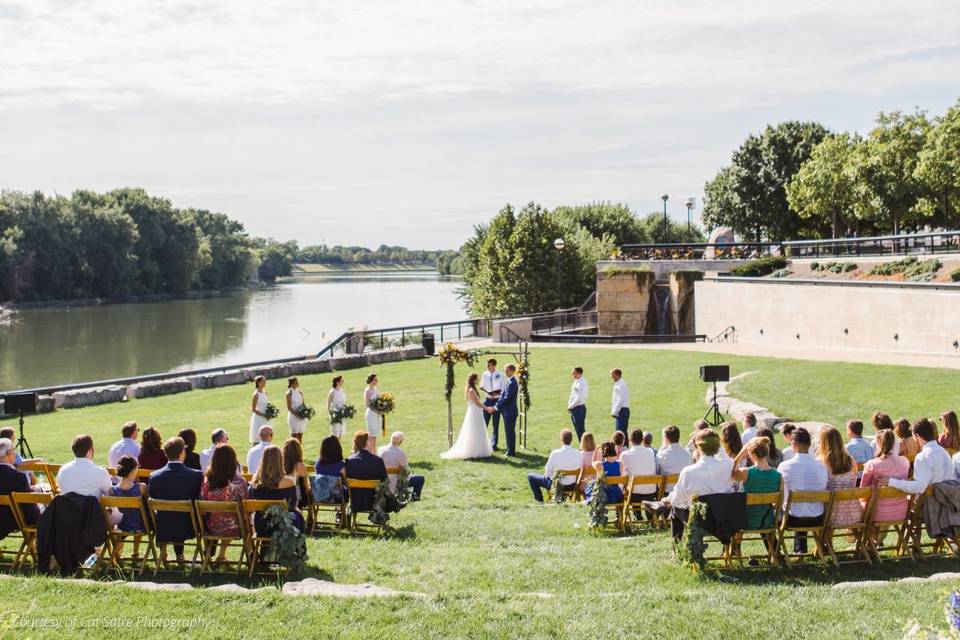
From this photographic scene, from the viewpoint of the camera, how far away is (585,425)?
A: 64.9 feet

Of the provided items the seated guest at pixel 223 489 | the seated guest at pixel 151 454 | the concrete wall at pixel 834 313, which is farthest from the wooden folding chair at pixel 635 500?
the concrete wall at pixel 834 313

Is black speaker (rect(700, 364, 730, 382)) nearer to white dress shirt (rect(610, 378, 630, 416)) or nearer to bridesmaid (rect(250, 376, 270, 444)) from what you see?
white dress shirt (rect(610, 378, 630, 416))

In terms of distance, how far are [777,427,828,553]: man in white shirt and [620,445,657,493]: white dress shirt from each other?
7.09 ft

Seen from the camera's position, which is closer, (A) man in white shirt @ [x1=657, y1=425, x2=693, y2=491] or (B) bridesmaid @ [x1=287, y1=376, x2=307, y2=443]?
(A) man in white shirt @ [x1=657, y1=425, x2=693, y2=491]

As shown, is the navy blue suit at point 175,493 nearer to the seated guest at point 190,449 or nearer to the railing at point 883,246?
the seated guest at point 190,449

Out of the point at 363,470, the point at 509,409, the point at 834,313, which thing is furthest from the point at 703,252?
the point at 363,470

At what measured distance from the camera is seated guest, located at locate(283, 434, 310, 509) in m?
10.1

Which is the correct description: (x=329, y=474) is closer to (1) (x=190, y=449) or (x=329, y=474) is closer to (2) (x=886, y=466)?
(1) (x=190, y=449)

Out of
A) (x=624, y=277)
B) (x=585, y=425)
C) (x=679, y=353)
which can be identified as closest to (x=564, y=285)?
(x=624, y=277)

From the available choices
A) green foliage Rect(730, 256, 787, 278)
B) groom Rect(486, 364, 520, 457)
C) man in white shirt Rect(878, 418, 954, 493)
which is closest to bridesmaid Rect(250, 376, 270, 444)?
groom Rect(486, 364, 520, 457)

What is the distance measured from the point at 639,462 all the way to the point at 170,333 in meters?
65.6

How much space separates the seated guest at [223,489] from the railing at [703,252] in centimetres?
4629

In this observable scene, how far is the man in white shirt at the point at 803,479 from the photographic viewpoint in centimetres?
891

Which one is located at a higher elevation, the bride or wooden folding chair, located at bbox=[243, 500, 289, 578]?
wooden folding chair, located at bbox=[243, 500, 289, 578]
